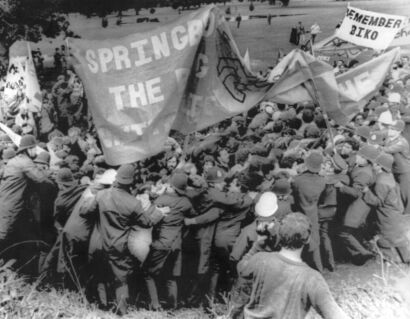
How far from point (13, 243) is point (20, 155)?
1052 millimetres

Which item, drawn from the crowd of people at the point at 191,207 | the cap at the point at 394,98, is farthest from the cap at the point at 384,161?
the cap at the point at 394,98

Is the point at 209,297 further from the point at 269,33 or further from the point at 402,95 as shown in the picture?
the point at 402,95

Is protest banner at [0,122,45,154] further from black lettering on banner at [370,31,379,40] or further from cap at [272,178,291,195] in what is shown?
black lettering on banner at [370,31,379,40]

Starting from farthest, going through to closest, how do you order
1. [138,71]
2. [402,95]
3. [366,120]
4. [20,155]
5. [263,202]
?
[402,95] → [366,120] → [20,155] → [138,71] → [263,202]

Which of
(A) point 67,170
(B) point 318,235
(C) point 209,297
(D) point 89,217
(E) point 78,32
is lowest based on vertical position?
(C) point 209,297

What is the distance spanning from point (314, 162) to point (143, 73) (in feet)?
6.88

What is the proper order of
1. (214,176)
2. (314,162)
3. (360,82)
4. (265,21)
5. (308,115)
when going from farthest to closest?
(308,115)
(265,21)
(360,82)
(314,162)
(214,176)

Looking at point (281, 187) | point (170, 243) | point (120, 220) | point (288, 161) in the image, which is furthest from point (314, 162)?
point (120, 220)

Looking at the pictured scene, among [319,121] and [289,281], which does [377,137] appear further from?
[289,281]

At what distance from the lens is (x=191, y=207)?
565 centimetres

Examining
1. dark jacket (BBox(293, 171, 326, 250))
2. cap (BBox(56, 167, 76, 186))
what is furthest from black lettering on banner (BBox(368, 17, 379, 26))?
cap (BBox(56, 167, 76, 186))

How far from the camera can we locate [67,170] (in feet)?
19.1

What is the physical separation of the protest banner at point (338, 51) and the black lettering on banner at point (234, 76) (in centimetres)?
166

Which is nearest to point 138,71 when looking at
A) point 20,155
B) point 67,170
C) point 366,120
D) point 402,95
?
point 67,170
